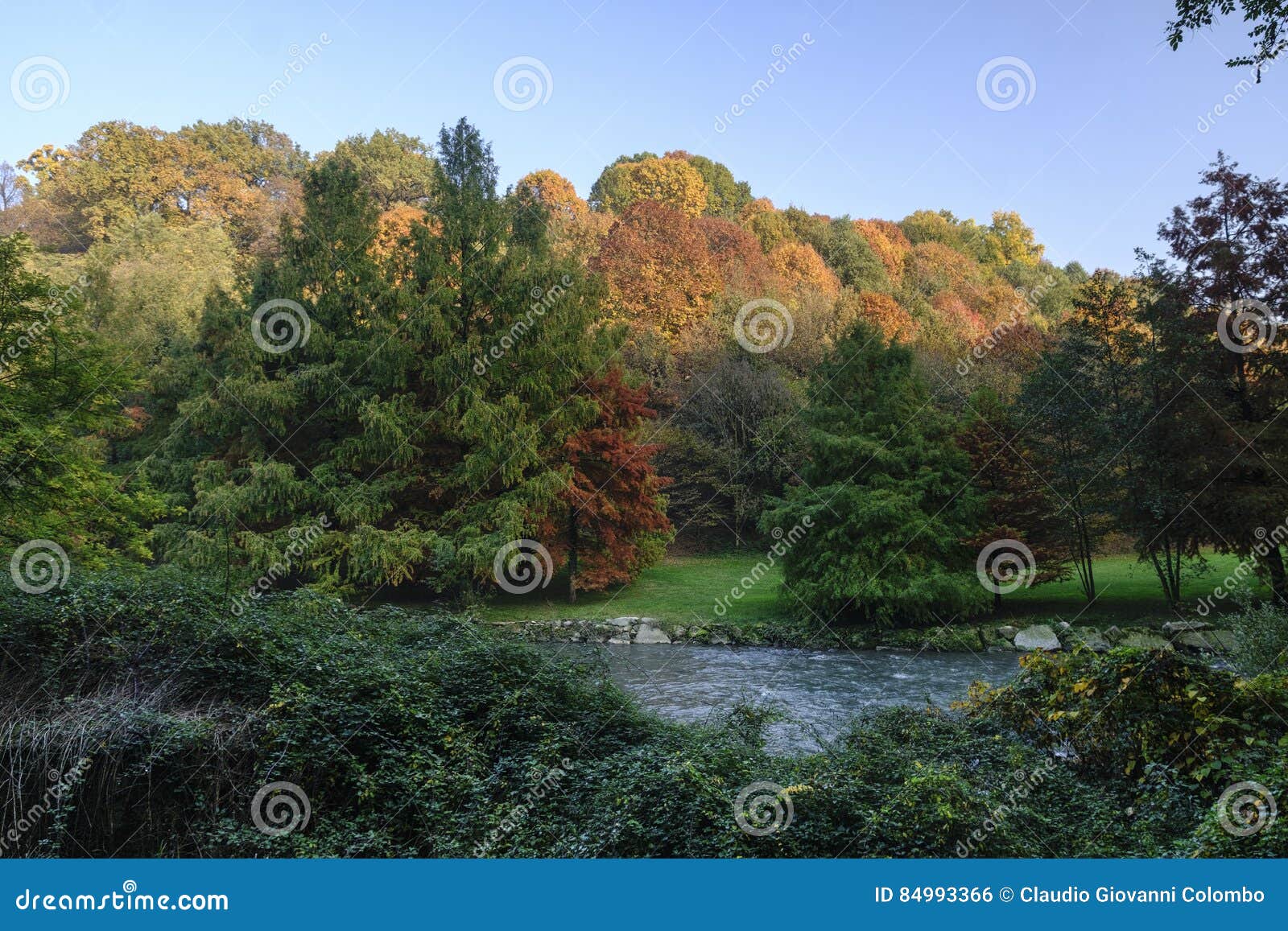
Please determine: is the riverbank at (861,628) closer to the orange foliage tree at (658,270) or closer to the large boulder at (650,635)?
the large boulder at (650,635)

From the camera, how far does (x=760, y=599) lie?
904 inches

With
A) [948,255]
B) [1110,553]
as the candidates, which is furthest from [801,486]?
[948,255]

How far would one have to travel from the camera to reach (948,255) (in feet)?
163

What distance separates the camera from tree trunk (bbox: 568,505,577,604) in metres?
23.8

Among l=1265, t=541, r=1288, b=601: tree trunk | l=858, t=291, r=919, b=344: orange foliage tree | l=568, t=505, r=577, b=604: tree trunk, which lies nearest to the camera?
l=1265, t=541, r=1288, b=601: tree trunk

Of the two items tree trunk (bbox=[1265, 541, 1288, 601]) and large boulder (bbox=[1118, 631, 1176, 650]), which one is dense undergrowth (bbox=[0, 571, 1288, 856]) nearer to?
large boulder (bbox=[1118, 631, 1176, 650])

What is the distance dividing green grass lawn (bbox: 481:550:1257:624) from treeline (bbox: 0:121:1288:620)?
2.57 ft

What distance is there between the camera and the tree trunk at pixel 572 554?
936 inches

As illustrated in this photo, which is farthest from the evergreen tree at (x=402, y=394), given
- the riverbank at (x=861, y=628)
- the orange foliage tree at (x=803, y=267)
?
the orange foliage tree at (x=803, y=267)

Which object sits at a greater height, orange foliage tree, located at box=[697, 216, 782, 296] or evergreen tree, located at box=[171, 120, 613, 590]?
orange foliage tree, located at box=[697, 216, 782, 296]

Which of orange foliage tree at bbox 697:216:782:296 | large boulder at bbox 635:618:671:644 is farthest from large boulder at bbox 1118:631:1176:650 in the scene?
orange foliage tree at bbox 697:216:782:296

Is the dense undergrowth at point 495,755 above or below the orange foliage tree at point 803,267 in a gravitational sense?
below

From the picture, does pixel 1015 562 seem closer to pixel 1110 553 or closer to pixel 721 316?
pixel 1110 553

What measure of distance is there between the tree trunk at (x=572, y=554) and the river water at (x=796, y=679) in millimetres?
4491
